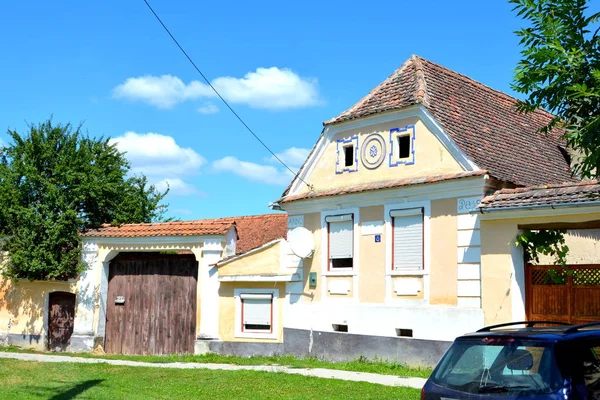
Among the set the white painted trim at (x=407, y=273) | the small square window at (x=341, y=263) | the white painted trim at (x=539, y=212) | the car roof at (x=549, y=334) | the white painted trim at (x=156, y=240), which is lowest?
the car roof at (x=549, y=334)

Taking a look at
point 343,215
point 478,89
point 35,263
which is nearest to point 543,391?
point 343,215

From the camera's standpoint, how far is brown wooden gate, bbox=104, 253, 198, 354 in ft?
62.5

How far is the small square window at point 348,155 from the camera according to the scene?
56.7 ft

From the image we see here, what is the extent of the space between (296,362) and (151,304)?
5426 millimetres

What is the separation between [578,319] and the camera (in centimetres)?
1255

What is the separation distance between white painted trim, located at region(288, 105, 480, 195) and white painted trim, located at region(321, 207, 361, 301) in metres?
1.38

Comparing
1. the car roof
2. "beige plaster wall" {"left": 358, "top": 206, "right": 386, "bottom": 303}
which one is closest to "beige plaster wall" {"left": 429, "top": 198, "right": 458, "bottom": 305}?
"beige plaster wall" {"left": 358, "top": 206, "right": 386, "bottom": 303}

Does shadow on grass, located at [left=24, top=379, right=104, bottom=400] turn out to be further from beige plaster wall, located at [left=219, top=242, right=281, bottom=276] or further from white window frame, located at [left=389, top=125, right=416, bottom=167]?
white window frame, located at [left=389, top=125, right=416, bottom=167]

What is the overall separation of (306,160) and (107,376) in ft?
24.9

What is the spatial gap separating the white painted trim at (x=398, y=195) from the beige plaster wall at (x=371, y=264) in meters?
0.27

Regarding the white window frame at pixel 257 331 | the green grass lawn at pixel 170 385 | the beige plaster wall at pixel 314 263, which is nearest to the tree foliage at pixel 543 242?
the green grass lawn at pixel 170 385

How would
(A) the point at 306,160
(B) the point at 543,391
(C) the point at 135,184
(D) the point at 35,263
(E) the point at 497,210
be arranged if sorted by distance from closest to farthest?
(B) the point at 543,391 → (E) the point at 497,210 → (A) the point at 306,160 → (D) the point at 35,263 → (C) the point at 135,184

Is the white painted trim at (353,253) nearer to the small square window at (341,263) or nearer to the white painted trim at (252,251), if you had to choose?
the small square window at (341,263)

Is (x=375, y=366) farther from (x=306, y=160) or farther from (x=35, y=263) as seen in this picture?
(x=35, y=263)
